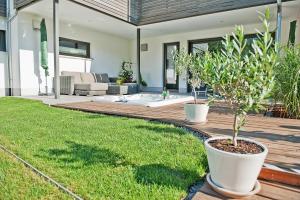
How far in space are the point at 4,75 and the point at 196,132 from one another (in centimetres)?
722

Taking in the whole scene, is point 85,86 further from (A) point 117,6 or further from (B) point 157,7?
(B) point 157,7

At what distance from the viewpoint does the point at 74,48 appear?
9047 millimetres

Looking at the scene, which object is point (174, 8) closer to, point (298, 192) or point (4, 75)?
point (4, 75)

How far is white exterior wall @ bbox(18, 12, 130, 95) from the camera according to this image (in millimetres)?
7324

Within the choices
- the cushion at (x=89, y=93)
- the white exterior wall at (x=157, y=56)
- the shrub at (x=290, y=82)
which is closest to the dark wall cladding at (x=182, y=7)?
the white exterior wall at (x=157, y=56)

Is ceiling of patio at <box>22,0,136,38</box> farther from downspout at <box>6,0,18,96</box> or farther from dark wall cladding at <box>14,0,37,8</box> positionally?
downspout at <box>6,0,18,96</box>

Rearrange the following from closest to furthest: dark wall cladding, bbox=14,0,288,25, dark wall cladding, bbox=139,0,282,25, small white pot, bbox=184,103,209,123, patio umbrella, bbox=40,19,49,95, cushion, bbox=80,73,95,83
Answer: small white pot, bbox=184,103,209,123 → dark wall cladding, bbox=139,0,282,25 → dark wall cladding, bbox=14,0,288,25 → patio umbrella, bbox=40,19,49,95 → cushion, bbox=80,73,95,83

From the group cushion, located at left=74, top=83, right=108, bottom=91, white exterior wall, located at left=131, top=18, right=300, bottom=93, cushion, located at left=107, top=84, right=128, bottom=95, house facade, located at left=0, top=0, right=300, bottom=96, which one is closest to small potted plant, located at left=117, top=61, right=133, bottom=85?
white exterior wall, located at left=131, top=18, right=300, bottom=93

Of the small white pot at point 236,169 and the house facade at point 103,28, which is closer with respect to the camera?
the small white pot at point 236,169

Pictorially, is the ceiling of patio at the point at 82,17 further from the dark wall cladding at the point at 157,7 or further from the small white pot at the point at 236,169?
the small white pot at the point at 236,169

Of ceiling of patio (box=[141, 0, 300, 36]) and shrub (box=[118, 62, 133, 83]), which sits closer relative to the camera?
ceiling of patio (box=[141, 0, 300, 36])

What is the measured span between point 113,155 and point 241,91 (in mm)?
1279

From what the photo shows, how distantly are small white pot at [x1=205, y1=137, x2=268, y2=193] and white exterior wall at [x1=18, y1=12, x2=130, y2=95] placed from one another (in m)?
7.59

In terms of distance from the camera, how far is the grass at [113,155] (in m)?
1.51
